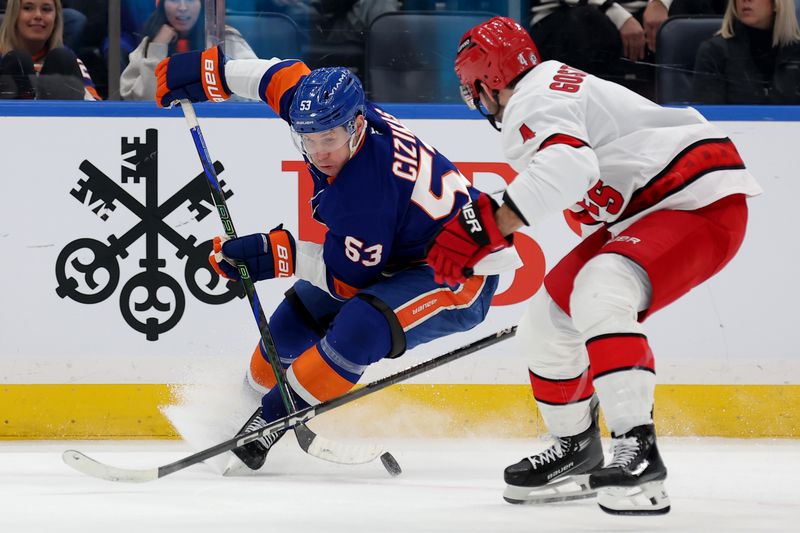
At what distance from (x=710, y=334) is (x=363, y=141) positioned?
157 centimetres

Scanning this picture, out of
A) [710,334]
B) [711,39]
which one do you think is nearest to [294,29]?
[711,39]

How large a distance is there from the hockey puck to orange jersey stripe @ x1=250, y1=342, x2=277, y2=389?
406mm

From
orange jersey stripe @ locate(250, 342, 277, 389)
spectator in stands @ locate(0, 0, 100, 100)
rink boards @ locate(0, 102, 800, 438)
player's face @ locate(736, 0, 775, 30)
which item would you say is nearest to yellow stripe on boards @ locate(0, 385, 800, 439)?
rink boards @ locate(0, 102, 800, 438)

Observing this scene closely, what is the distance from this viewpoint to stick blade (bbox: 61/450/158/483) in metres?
2.88

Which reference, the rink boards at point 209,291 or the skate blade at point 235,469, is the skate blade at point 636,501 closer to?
the skate blade at point 235,469

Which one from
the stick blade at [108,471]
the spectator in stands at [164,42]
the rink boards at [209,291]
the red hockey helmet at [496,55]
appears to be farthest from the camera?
the spectator in stands at [164,42]

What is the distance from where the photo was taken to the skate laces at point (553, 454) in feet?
9.04

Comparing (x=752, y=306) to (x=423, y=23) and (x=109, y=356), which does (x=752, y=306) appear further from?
(x=109, y=356)

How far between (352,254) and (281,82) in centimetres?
60

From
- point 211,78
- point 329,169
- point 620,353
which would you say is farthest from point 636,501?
point 211,78

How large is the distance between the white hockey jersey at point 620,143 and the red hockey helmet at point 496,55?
0.13 feet

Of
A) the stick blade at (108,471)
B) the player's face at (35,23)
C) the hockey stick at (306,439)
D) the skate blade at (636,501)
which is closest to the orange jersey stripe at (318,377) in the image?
the hockey stick at (306,439)

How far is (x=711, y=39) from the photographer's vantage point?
4176mm

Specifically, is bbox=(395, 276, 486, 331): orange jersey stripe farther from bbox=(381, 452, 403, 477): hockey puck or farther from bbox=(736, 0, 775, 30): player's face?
bbox=(736, 0, 775, 30): player's face
